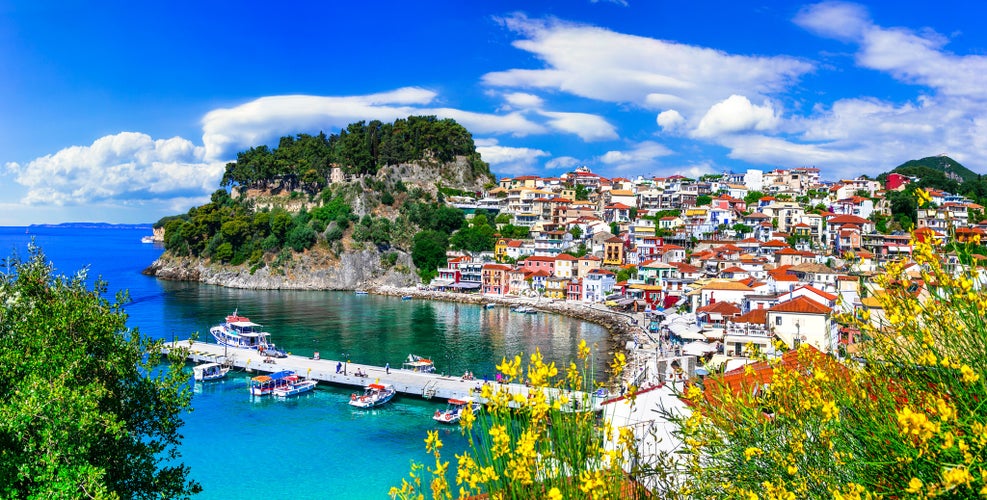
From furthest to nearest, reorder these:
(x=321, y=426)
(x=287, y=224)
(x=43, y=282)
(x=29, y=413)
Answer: (x=287, y=224) < (x=321, y=426) < (x=43, y=282) < (x=29, y=413)

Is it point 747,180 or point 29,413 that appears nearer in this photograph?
point 29,413

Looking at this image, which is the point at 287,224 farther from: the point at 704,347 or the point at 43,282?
the point at 43,282

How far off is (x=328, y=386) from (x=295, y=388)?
4.91ft

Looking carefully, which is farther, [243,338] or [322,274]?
[322,274]

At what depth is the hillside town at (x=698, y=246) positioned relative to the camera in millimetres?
30953

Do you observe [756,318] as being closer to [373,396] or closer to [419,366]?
[419,366]

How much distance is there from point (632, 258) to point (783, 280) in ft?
63.0

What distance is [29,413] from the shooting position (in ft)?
22.5

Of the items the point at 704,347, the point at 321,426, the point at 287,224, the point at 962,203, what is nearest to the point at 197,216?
the point at 287,224

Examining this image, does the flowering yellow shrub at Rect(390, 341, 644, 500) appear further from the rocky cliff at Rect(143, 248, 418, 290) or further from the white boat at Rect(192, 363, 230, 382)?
the rocky cliff at Rect(143, 248, 418, 290)

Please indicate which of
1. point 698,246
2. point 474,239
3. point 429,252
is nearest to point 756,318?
point 698,246

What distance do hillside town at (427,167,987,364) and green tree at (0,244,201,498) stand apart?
70.3ft

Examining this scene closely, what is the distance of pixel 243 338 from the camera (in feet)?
103

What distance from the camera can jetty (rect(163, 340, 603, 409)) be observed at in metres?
23.4
